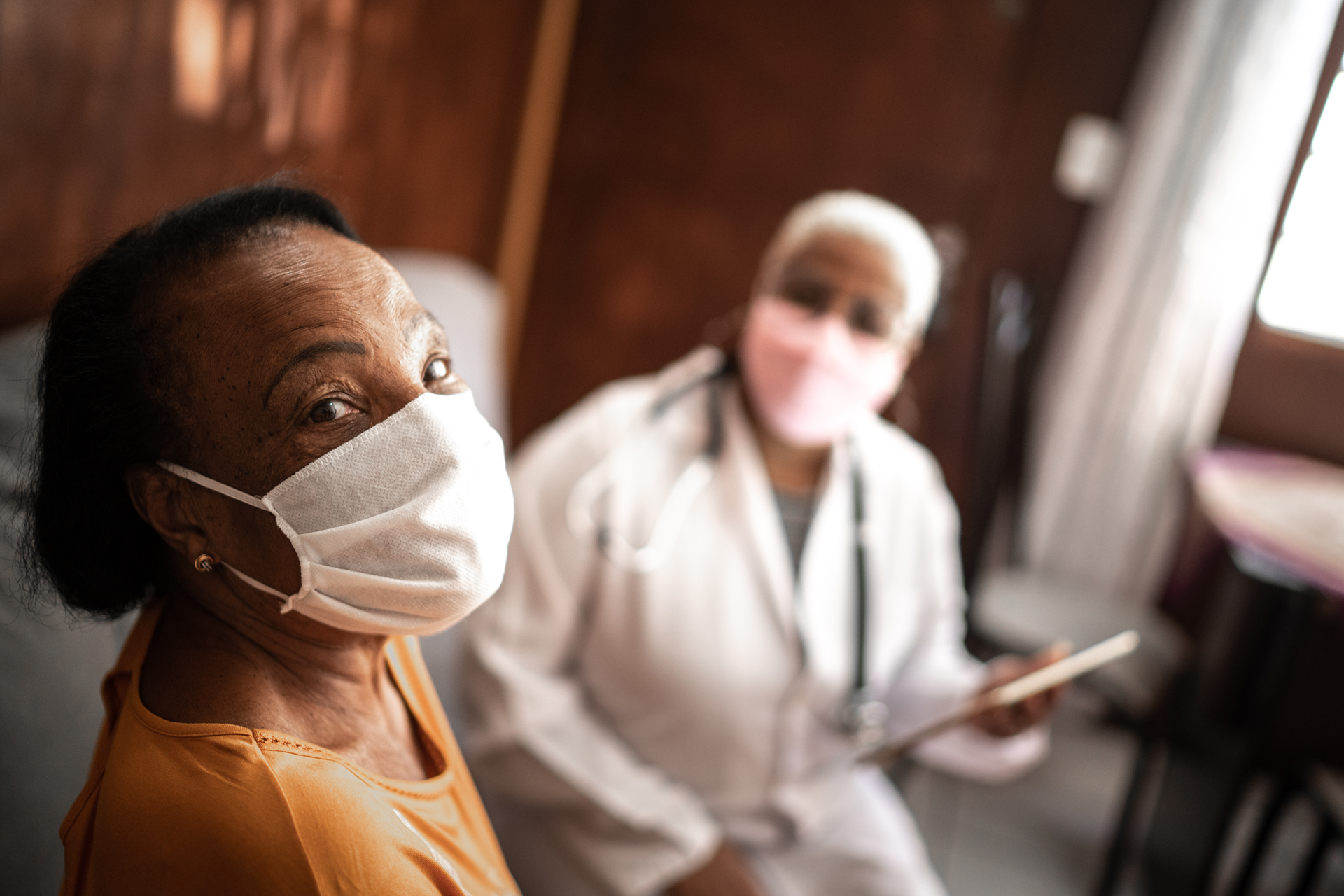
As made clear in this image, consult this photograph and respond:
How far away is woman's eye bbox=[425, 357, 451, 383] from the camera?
68 cm

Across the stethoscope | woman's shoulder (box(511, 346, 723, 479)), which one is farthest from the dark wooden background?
the stethoscope

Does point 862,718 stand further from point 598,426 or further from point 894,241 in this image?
point 894,241

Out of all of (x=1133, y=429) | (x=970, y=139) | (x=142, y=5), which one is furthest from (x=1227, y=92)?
(x=142, y=5)

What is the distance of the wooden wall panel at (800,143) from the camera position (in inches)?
105

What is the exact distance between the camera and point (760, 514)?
51.8 inches

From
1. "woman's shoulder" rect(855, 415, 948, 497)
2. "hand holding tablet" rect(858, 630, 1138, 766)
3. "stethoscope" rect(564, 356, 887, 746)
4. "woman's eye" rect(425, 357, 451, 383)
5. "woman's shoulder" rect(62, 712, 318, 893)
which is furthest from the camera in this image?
"woman's shoulder" rect(855, 415, 948, 497)

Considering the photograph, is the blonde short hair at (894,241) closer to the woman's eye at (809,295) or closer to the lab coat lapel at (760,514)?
the woman's eye at (809,295)

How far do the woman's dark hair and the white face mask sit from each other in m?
0.05

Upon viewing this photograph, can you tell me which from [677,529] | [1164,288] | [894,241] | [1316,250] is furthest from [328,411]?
[1316,250]

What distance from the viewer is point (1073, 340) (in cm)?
274

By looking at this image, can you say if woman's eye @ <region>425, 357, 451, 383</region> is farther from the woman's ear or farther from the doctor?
the doctor

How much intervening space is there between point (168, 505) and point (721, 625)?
0.80m

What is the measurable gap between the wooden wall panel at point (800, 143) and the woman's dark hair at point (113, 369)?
2.32 meters

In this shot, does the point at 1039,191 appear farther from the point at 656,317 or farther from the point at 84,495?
the point at 84,495
